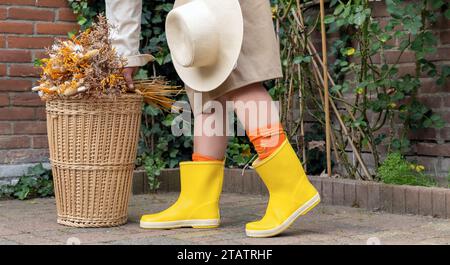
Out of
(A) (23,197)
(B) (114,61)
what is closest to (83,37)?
(B) (114,61)

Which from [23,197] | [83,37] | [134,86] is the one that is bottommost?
[23,197]

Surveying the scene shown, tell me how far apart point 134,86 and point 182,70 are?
0.72ft

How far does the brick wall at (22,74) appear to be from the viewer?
433 cm

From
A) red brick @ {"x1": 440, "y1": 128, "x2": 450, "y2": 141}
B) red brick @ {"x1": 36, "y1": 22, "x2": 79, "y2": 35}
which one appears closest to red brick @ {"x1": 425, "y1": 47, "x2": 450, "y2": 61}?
red brick @ {"x1": 440, "y1": 128, "x2": 450, "y2": 141}

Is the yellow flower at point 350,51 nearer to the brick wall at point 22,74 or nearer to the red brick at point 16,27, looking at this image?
the brick wall at point 22,74

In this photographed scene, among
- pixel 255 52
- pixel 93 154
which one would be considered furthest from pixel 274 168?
pixel 93 154

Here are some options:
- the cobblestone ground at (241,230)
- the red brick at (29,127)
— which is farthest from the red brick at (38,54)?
the cobblestone ground at (241,230)

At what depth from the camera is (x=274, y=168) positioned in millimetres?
3074

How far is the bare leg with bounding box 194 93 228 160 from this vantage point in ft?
10.9

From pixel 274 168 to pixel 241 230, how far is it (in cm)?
34

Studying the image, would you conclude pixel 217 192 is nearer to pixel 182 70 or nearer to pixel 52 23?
pixel 182 70

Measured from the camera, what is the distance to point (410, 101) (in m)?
4.14

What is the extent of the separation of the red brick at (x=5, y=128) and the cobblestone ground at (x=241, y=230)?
1.87 feet

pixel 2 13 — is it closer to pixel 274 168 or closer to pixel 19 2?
pixel 19 2
